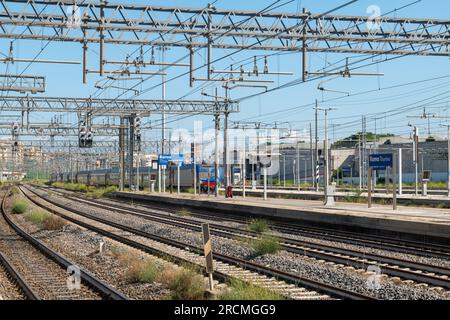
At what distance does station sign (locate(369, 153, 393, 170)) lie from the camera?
29.4 metres

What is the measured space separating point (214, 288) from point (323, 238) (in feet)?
34.7

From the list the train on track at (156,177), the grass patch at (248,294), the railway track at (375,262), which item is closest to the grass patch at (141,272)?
the grass patch at (248,294)

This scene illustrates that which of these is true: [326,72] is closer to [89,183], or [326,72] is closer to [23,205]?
[23,205]

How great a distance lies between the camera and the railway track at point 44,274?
41.4ft

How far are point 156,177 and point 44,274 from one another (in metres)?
56.5

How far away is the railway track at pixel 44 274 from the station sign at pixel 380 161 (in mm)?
15906

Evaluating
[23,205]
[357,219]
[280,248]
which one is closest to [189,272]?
[280,248]

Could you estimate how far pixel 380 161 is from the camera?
29891 millimetres

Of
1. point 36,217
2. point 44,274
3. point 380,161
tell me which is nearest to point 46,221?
point 36,217

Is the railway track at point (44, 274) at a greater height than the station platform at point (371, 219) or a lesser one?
lesser

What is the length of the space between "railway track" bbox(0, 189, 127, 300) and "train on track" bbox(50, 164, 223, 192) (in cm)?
3055

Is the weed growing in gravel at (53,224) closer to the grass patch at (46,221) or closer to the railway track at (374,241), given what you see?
the grass patch at (46,221)

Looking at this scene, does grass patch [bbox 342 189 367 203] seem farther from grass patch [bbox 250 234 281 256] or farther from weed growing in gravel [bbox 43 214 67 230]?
grass patch [bbox 250 234 281 256]

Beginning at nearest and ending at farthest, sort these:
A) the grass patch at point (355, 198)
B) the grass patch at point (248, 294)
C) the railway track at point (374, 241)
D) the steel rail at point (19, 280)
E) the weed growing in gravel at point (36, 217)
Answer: the grass patch at point (248, 294), the steel rail at point (19, 280), the railway track at point (374, 241), the weed growing in gravel at point (36, 217), the grass patch at point (355, 198)
